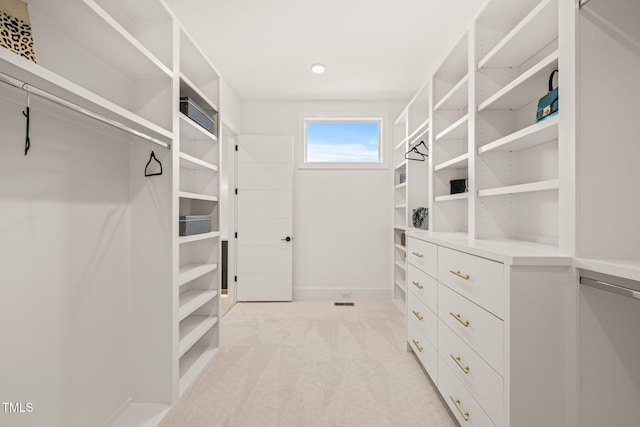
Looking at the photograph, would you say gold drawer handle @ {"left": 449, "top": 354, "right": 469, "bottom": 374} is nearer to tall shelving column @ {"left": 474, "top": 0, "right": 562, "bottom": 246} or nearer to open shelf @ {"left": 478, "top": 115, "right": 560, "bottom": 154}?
tall shelving column @ {"left": 474, "top": 0, "right": 562, "bottom": 246}

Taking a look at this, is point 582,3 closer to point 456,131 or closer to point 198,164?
point 456,131

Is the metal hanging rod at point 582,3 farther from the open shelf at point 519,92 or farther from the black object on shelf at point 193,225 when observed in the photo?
the black object on shelf at point 193,225

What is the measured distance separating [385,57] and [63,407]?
3559mm

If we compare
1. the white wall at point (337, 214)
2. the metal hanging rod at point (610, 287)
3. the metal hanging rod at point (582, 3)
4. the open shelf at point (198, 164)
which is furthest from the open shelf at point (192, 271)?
the metal hanging rod at point (582, 3)

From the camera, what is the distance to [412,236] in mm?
2521

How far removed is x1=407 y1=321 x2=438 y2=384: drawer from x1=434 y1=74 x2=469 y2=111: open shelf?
73.7 inches

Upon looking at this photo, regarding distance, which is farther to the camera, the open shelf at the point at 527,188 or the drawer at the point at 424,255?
the drawer at the point at 424,255

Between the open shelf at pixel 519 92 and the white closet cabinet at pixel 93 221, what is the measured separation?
193 centimetres

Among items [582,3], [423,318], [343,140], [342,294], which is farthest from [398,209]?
[582,3]

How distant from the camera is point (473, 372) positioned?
4.82 ft

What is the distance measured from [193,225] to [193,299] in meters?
0.60

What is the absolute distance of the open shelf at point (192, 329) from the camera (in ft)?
6.81

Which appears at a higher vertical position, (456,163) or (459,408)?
(456,163)

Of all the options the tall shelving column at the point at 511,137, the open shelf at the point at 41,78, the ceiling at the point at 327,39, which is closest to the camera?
the open shelf at the point at 41,78
